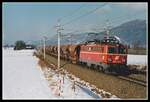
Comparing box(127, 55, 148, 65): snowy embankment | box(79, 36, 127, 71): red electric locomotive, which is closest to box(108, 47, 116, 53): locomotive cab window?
box(79, 36, 127, 71): red electric locomotive

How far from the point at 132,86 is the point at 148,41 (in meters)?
2.60

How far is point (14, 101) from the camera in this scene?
1250cm

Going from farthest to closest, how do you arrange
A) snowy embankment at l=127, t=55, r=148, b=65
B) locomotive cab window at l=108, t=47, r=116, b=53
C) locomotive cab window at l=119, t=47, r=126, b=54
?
snowy embankment at l=127, t=55, r=148, b=65 → locomotive cab window at l=119, t=47, r=126, b=54 → locomotive cab window at l=108, t=47, r=116, b=53

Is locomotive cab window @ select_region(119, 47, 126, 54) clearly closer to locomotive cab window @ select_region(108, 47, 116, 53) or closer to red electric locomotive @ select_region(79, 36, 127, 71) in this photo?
red electric locomotive @ select_region(79, 36, 127, 71)

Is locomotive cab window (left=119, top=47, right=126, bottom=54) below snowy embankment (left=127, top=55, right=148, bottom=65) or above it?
above

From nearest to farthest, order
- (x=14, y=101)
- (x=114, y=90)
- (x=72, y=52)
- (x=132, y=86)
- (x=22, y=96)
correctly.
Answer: (x=14, y=101)
(x=22, y=96)
(x=114, y=90)
(x=132, y=86)
(x=72, y=52)

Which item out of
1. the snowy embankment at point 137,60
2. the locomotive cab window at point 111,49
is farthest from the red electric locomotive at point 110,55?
the snowy embankment at point 137,60

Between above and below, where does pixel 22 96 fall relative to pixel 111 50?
below

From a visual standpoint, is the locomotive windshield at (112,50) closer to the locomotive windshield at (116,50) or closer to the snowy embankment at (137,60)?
the locomotive windshield at (116,50)

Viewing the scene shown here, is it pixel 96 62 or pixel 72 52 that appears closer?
pixel 96 62

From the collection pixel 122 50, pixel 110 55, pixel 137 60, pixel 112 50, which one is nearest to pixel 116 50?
pixel 112 50

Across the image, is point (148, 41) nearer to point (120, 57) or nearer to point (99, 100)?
point (99, 100)

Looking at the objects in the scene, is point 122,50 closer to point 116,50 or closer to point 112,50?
point 116,50

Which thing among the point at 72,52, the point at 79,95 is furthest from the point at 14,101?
the point at 72,52
